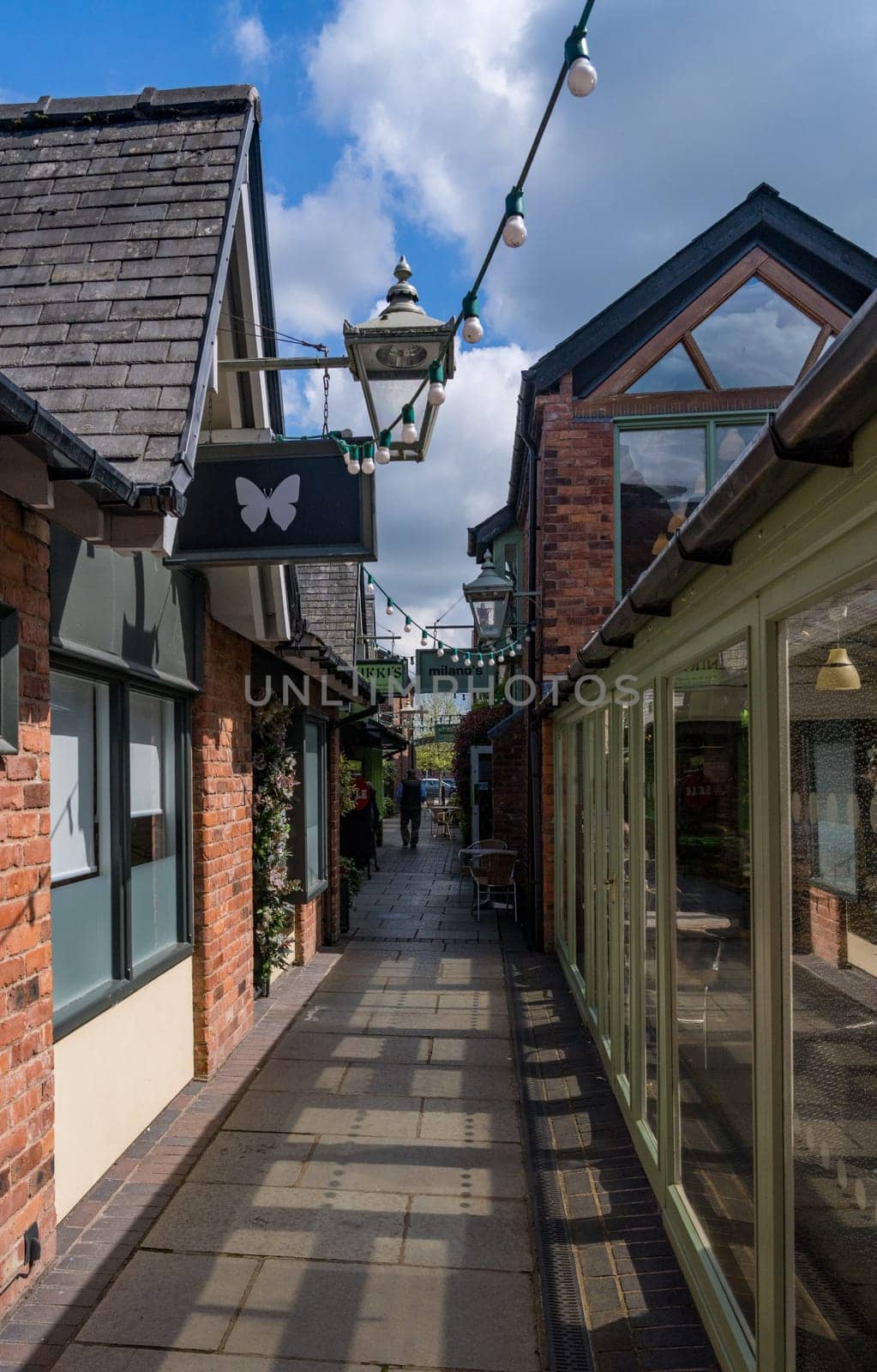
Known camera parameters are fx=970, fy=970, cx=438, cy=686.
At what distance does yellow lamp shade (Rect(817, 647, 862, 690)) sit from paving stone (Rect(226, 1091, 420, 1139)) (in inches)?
149

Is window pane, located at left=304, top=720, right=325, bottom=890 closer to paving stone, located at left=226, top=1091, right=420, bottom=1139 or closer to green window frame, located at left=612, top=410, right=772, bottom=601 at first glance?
green window frame, located at left=612, top=410, right=772, bottom=601

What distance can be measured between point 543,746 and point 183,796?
5.09 m

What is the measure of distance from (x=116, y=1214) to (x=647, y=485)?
752 cm

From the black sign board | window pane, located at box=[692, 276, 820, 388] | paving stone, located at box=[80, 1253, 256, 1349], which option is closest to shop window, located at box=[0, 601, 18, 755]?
the black sign board

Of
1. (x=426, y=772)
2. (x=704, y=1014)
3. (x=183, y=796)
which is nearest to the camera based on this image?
(x=704, y=1014)

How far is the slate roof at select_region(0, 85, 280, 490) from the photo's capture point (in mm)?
3982

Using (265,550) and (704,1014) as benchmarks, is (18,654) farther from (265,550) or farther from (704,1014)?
(704,1014)

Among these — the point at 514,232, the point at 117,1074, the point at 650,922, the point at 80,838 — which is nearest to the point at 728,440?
the point at 650,922

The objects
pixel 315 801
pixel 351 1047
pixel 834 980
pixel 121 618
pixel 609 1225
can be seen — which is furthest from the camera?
pixel 315 801

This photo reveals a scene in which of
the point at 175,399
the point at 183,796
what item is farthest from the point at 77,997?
the point at 175,399

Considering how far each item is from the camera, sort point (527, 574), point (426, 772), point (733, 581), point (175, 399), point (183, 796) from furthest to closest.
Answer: point (426, 772) < point (527, 574) < point (183, 796) < point (175, 399) < point (733, 581)

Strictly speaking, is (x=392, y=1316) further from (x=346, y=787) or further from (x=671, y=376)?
(x=346, y=787)

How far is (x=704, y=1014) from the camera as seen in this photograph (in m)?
3.20

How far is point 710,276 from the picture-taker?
9156mm
